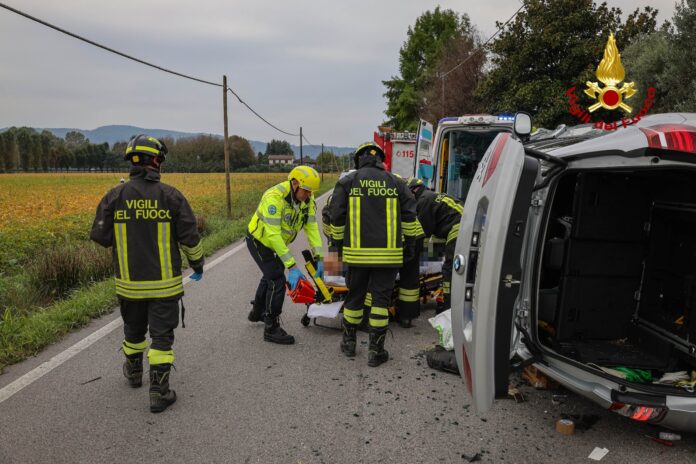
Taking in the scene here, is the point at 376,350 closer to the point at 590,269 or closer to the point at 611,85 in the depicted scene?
the point at 590,269

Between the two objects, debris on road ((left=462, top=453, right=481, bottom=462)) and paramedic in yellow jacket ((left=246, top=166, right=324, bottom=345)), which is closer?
debris on road ((left=462, top=453, right=481, bottom=462))

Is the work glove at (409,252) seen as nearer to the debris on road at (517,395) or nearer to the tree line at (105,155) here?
the debris on road at (517,395)

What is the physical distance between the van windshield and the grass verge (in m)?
5.25

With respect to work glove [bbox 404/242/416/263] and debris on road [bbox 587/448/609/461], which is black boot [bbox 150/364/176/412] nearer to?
work glove [bbox 404/242/416/263]

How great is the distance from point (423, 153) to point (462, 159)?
76 centimetres

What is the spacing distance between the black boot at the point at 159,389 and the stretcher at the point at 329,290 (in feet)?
4.62

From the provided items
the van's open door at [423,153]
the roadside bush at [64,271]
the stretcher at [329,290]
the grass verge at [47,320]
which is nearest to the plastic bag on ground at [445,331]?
the stretcher at [329,290]

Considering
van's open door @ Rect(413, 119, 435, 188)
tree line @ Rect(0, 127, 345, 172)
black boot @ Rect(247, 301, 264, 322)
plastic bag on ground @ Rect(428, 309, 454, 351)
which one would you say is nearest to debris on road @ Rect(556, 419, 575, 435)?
plastic bag on ground @ Rect(428, 309, 454, 351)

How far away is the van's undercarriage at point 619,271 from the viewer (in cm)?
365

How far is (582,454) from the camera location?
2.97m

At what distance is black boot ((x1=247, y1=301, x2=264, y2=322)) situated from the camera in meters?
5.41

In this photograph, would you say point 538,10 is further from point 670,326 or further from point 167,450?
point 167,450

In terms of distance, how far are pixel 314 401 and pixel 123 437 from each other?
1259 mm

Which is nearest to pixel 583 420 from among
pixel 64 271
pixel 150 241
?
pixel 150 241
